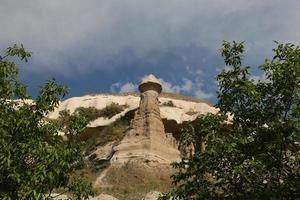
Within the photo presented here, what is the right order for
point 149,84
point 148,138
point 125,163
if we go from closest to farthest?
point 125,163 < point 148,138 < point 149,84

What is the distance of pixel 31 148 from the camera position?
10.8 metres

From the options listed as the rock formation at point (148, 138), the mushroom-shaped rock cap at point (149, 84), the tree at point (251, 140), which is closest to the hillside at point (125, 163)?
the rock formation at point (148, 138)

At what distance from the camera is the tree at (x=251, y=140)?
12008mm

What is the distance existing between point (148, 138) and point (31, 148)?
3538cm

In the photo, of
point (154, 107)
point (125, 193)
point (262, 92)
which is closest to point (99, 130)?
point (154, 107)

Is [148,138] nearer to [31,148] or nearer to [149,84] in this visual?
[149,84]

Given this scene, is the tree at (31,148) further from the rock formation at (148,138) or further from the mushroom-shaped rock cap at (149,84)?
the mushroom-shaped rock cap at (149,84)

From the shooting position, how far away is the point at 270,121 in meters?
13.1

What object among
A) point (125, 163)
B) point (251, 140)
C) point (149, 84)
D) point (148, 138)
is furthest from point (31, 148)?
point (149, 84)

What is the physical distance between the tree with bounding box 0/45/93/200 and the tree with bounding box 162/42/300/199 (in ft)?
9.78

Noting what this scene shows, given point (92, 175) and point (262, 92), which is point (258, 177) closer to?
point (262, 92)

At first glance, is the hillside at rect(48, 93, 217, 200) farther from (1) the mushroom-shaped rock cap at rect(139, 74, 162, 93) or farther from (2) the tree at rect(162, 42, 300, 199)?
(2) the tree at rect(162, 42, 300, 199)

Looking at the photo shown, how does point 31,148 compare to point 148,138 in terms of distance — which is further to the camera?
point 148,138

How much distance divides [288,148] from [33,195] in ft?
19.3
